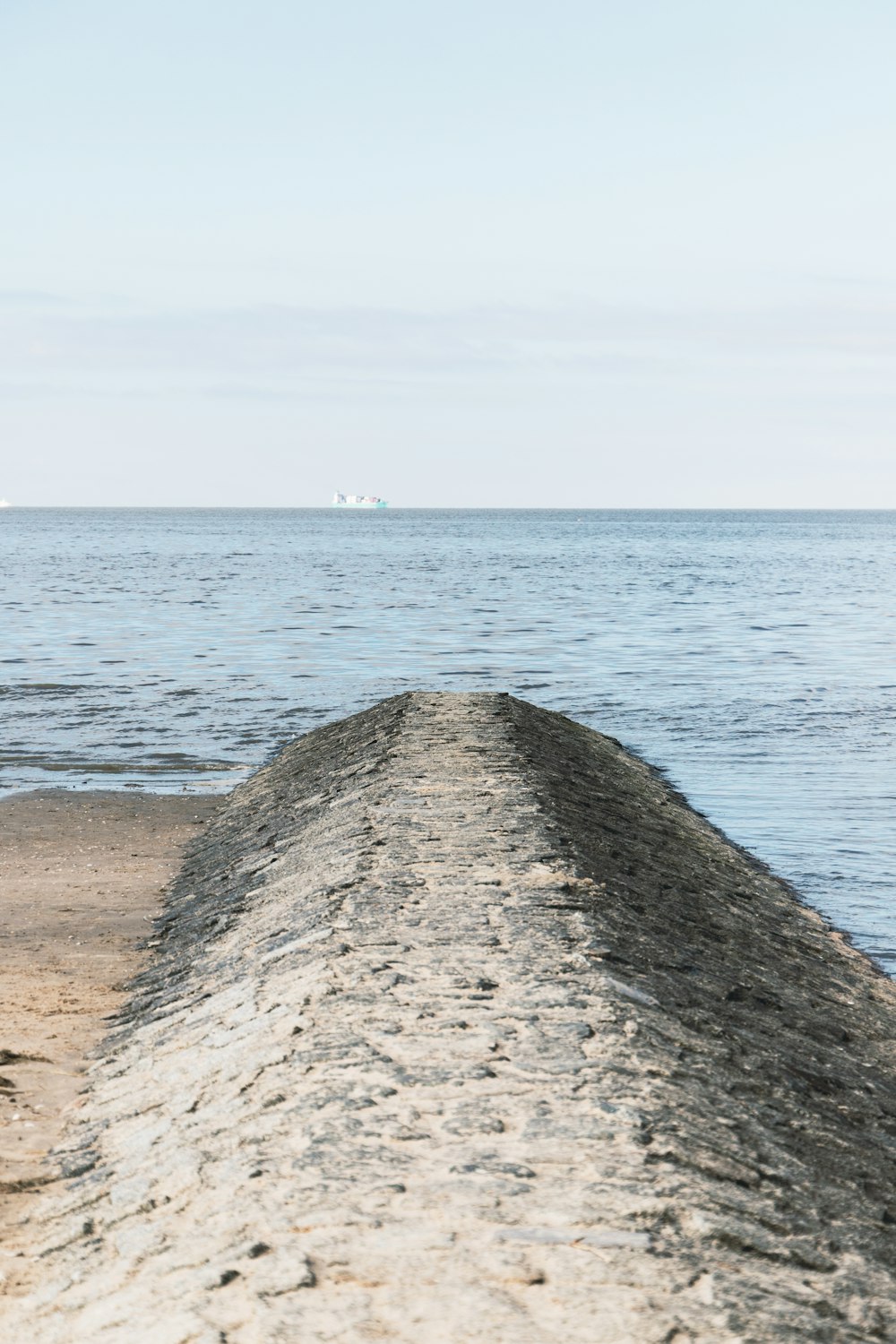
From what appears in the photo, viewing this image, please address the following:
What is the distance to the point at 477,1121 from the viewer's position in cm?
529

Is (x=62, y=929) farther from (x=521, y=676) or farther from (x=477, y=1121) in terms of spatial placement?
(x=521, y=676)

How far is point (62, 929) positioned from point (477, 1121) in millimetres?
6035

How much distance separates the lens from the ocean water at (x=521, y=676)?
16.7 metres

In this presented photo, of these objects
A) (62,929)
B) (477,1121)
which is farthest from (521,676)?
(477,1121)

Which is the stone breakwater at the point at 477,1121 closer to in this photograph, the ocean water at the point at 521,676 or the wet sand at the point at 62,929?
the wet sand at the point at 62,929

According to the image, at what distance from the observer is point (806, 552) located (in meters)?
113

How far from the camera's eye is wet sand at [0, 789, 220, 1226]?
22.2 feet

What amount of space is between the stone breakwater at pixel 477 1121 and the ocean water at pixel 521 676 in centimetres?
357

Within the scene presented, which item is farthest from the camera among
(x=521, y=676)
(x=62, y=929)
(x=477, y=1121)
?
(x=521, y=676)

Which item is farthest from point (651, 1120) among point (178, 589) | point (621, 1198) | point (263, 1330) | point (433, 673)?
point (178, 589)

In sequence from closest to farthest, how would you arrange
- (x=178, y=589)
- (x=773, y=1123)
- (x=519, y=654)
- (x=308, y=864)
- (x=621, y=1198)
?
(x=621, y=1198) < (x=773, y=1123) < (x=308, y=864) < (x=519, y=654) < (x=178, y=589)

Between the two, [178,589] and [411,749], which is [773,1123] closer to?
[411,749]

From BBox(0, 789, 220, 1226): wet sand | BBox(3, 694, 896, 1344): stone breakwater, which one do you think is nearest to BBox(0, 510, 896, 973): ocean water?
BBox(0, 789, 220, 1226): wet sand

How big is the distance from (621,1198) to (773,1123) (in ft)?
4.76
